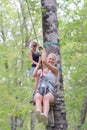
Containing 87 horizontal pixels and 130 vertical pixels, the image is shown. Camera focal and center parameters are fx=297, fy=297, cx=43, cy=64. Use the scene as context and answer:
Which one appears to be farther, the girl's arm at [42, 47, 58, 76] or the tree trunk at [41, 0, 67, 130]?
the tree trunk at [41, 0, 67, 130]

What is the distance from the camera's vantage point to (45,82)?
4434mm

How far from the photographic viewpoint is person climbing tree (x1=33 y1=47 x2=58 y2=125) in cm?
425

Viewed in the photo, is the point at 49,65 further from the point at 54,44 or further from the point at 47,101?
the point at 47,101

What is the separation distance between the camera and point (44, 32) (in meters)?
4.76

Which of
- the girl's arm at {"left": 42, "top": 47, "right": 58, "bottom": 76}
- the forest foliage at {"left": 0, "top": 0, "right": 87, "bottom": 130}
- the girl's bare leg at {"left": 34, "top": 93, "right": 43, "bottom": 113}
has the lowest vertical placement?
the forest foliage at {"left": 0, "top": 0, "right": 87, "bottom": 130}

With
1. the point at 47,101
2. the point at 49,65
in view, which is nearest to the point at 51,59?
the point at 49,65

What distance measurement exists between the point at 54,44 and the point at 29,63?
671cm

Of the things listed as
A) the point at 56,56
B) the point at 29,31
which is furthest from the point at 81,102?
the point at 56,56

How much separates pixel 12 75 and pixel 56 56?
8955 mm

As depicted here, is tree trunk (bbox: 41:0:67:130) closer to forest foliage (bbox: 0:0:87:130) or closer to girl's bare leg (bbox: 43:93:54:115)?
girl's bare leg (bbox: 43:93:54:115)

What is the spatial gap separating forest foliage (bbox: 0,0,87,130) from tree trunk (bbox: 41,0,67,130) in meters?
1.87

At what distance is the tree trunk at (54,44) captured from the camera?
439 cm

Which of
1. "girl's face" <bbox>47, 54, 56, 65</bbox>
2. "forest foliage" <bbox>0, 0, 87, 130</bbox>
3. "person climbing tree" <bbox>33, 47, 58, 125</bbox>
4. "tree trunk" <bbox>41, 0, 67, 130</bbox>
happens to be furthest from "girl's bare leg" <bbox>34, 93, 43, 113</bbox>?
"forest foliage" <bbox>0, 0, 87, 130</bbox>

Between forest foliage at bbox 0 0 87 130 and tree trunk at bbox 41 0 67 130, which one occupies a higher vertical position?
tree trunk at bbox 41 0 67 130
